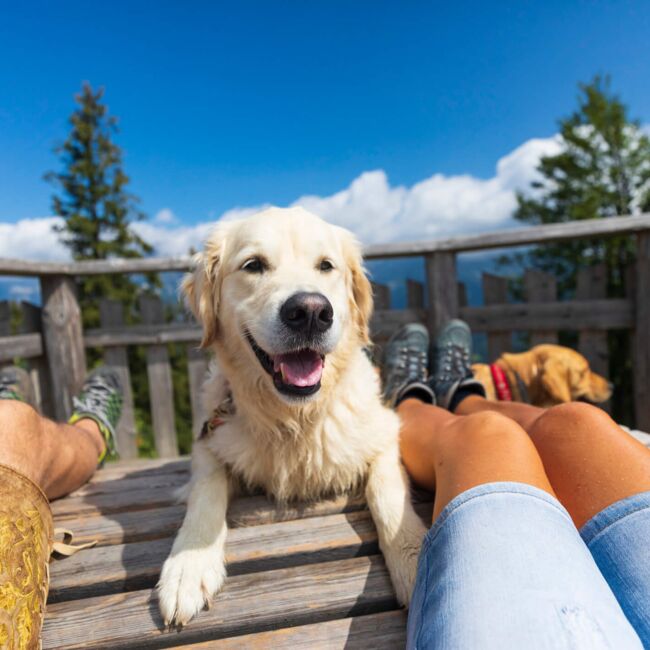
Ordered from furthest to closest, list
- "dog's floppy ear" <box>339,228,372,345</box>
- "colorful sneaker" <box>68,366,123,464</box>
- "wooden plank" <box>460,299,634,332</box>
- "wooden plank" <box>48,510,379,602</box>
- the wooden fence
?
"wooden plank" <box>460,299,634,332</box> < the wooden fence < "colorful sneaker" <box>68,366,123,464</box> < "dog's floppy ear" <box>339,228,372,345</box> < "wooden plank" <box>48,510,379,602</box>

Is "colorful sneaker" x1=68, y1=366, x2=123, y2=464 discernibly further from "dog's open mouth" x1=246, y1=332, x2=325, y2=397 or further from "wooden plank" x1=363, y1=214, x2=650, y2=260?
"wooden plank" x1=363, y1=214, x2=650, y2=260

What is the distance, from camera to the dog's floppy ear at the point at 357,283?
2.17 meters

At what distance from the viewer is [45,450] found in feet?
5.87

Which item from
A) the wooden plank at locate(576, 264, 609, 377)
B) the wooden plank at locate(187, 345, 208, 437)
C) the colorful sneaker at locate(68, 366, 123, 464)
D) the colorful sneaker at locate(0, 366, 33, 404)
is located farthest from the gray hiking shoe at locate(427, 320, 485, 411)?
the colorful sneaker at locate(0, 366, 33, 404)

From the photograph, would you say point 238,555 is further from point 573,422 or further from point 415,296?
point 415,296

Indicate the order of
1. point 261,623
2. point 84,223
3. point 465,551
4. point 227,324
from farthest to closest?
point 84,223 < point 227,324 < point 261,623 < point 465,551

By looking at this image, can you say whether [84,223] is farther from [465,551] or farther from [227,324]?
[465,551]

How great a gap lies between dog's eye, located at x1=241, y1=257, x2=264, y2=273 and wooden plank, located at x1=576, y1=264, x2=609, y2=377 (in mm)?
2851

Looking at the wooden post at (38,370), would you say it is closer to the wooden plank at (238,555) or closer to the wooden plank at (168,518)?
the wooden plank at (168,518)

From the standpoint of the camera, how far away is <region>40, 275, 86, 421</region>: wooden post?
3.48 metres

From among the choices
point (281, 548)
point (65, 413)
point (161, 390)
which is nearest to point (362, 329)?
point (281, 548)

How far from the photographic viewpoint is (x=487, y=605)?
0.85 metres

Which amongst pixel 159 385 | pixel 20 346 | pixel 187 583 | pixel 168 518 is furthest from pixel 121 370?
pixel 187 583

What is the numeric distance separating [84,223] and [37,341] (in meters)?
18.8
